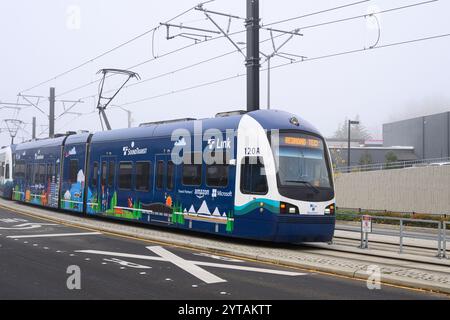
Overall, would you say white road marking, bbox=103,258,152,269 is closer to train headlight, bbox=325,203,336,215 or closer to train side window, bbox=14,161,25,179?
train headlight, bbox=325,203,336,215

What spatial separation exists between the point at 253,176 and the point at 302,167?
1.21m

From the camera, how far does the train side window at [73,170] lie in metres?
22.5

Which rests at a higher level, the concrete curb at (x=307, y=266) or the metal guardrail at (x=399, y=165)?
the metal guardrail at (x=399, y=165)

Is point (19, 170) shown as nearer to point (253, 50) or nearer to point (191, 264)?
point (253, 50)

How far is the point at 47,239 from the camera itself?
46.4 feet

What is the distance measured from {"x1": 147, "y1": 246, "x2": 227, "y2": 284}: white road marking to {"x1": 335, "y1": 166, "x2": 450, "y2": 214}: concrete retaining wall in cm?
2464

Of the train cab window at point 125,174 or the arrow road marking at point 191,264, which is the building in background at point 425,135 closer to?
the train cab window at point 125,174

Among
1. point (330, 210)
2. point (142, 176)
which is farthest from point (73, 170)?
point (330, 210)

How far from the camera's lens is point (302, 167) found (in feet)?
43.9

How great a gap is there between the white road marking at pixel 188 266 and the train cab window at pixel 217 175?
2.47 meters

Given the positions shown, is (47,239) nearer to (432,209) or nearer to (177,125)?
(177,125)

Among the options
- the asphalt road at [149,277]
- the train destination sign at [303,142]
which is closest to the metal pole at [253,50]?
the train destination sign at [303,142]

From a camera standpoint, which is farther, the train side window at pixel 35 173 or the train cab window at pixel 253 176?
the train side window at pixel 35 173

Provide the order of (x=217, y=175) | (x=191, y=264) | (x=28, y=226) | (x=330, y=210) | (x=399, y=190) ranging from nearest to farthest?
1. (x=191, y=264)
2. (x=330, y=210)
3. (x=217, y=175)
4. (x=28, y=226)
5. (x=399, y=190)
